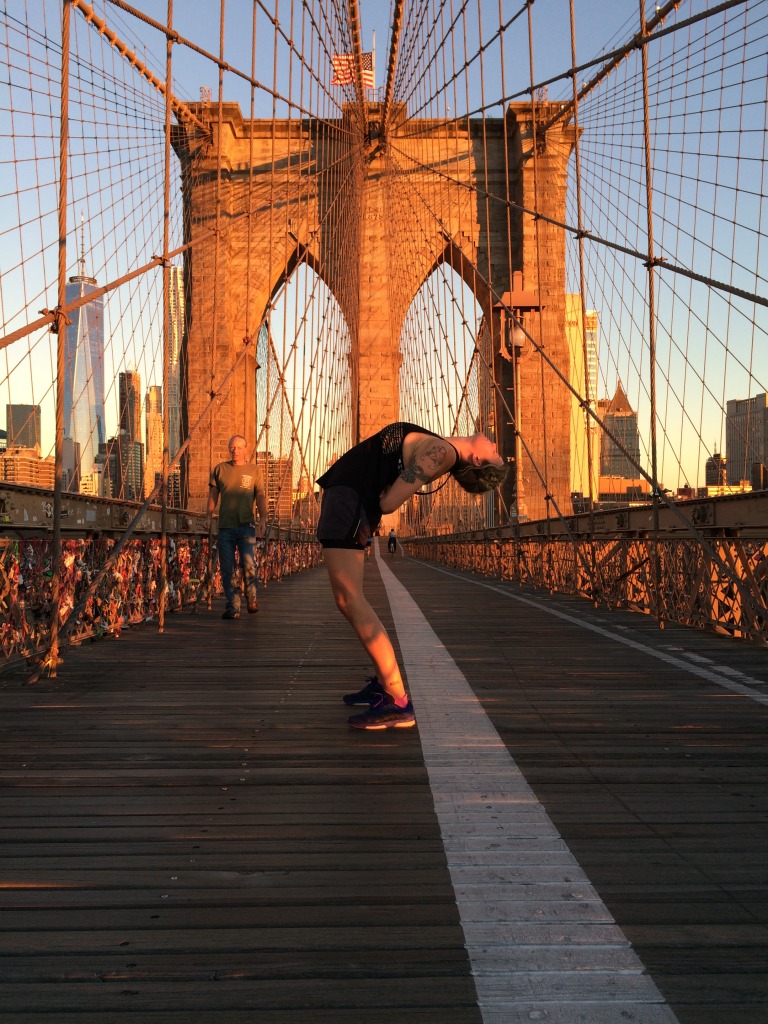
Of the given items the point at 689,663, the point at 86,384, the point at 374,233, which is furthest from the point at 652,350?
the point at 374,233

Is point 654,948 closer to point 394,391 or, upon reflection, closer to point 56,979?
point 56,979

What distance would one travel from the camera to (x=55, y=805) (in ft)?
5.60

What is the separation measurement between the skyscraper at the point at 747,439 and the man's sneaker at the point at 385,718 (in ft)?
14.9

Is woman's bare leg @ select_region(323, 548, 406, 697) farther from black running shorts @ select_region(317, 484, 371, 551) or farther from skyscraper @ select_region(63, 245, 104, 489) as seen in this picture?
skyscraper @ select_region(63, 245, 104, 489)

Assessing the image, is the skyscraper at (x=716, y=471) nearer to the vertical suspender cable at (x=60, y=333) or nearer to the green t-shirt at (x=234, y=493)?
the green t-shirt at (x=234, y=493)

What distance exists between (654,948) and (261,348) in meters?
27.8

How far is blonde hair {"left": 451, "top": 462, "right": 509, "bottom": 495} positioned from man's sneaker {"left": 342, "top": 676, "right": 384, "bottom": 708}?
590 millimetres

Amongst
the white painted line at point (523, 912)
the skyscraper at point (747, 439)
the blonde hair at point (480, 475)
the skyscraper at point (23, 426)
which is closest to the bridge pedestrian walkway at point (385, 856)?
the white painted line at point (523, 912)

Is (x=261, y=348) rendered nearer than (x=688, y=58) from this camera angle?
No

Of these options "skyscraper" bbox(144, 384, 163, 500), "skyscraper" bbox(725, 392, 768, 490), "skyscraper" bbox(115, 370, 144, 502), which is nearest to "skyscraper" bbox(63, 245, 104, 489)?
"skyscraper" bbox(144, 384, 163, 500)

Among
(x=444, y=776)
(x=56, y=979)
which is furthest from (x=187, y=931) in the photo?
(x=444, y=776)

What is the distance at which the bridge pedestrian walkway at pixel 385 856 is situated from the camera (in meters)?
1.02

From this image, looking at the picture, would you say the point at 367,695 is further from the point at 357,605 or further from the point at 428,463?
the point at 428,463

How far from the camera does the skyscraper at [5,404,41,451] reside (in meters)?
6.96
